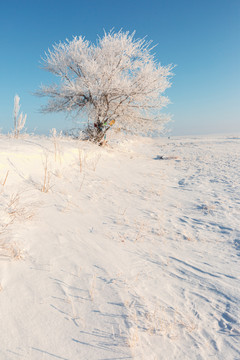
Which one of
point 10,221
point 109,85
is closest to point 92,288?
point 10,221

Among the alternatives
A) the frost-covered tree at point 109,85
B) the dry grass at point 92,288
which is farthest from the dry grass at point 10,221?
the frost-covered tree at point 109,85

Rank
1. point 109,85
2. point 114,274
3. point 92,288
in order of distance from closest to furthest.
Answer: point 92,288 < point 114,274 < point 109,85

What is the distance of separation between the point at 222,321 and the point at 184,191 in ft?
12.6

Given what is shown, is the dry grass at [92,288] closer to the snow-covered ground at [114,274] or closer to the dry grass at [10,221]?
the snow-covered ground at [114,274]

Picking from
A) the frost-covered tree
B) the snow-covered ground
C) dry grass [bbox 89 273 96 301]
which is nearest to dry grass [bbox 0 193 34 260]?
the snow-covered ground

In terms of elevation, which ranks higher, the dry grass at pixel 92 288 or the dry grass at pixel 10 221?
the dry grass at pixel 10 221

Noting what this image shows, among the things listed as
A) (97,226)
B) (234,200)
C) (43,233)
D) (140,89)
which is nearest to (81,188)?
(97,226)

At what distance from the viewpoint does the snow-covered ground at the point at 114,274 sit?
1463mm

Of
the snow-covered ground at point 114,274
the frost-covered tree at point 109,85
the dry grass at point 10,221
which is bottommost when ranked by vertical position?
the snow-covered ground at point 114,274

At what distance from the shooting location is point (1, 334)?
147 cm

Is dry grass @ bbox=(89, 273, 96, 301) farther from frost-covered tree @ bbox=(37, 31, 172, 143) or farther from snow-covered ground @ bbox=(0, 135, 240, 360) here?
frost-covered tree @ bbox=(37, 31, 172, 143)

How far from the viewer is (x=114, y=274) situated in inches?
85.0

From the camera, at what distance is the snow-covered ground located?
4.80 feet

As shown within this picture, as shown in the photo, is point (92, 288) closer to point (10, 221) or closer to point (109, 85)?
point (10, 221)
